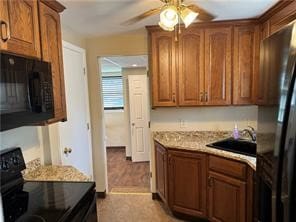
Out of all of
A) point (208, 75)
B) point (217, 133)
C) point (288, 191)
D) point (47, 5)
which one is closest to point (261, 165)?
point (288, 191)

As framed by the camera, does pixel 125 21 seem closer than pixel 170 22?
No

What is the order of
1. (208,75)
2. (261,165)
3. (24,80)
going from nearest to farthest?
(261,165) < (24,80) < (208,75)

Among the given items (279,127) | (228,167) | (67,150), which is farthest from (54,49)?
(228,167)

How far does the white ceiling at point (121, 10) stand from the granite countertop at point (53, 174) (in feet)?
4.67

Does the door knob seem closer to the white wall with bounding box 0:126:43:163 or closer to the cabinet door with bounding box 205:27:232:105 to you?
the white wall with bounding box 0:126:43:163

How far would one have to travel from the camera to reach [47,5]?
6.09 ft

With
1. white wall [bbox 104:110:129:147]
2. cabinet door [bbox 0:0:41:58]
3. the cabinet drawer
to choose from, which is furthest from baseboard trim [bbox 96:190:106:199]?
white wall [bbox 104:110:129:147]

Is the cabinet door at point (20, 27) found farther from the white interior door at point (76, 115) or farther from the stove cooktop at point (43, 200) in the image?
the white interior door at point (76, 115)

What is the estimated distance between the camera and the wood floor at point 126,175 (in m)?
3.93

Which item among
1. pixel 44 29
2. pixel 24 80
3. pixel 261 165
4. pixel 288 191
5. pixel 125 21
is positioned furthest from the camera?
pixel 125 21

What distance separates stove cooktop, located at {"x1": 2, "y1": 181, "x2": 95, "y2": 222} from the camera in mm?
1331

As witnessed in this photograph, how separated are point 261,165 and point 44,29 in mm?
1665

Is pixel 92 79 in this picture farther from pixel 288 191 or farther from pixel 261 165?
pixel 288 191

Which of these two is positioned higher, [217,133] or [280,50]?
[280,50]
